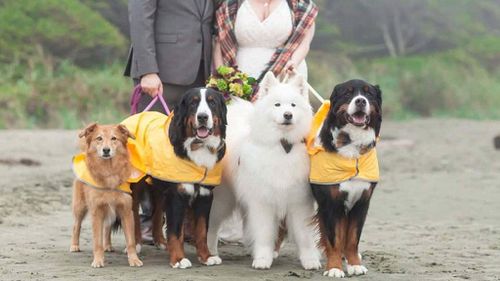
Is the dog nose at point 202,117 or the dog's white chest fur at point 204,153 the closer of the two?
the dog nose at point 202,117

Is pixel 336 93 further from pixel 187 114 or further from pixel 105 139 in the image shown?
pixel 105 139

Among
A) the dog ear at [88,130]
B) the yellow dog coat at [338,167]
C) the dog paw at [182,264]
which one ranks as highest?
the dog ear at [88,130]

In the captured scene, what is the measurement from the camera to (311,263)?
6.38 m

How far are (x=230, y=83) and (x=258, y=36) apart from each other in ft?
1.79

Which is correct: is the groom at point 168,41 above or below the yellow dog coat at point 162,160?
above

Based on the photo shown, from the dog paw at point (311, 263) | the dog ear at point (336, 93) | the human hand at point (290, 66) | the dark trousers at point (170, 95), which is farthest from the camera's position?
the dark trousers at point (170, 95)

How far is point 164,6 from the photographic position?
7.27 metres

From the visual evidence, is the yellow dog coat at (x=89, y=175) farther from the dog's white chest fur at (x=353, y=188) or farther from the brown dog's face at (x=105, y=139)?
the dog's white chest fur at (x=353, y=188)

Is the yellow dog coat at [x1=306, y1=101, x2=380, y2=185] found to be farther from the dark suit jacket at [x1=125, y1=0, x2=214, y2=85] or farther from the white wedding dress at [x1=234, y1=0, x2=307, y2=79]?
the dark suit jacket at [x1=125, y1=0, x2=214, y2=85]

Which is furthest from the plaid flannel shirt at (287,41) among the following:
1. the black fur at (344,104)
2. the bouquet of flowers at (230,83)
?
the black fur at (344,104)

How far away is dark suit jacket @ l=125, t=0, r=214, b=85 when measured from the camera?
7.18 metres

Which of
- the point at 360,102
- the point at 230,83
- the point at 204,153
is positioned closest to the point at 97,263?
the point at 204,153

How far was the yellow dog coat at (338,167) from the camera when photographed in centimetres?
605

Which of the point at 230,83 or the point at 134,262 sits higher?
the point at 230,83
